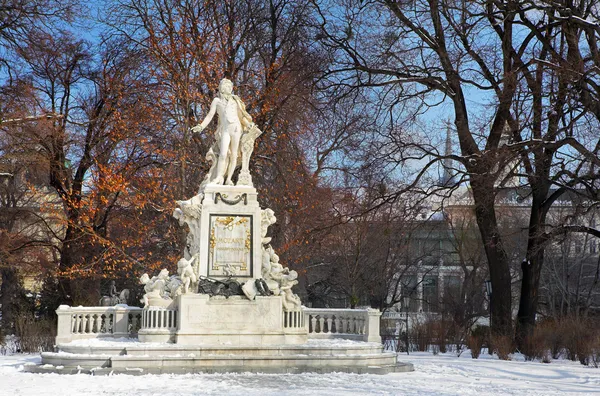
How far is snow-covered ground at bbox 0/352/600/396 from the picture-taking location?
12258 mm

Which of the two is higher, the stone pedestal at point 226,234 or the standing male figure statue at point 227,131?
the standing male figure statue at point 227,131

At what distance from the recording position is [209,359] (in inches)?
595

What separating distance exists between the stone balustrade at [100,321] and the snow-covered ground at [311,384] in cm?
158

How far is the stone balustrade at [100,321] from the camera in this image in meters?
17.6

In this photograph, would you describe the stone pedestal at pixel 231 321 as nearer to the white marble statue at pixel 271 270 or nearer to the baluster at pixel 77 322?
the white marble statue at pixel 271 270

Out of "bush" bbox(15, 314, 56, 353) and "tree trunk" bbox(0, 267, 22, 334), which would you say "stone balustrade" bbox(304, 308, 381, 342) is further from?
"tree trunk" bbox(0, 267, 22, 334)

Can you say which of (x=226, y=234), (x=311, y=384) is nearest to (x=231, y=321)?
(x=226, y=234)

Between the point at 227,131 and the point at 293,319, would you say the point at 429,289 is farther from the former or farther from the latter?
the point at 293,319

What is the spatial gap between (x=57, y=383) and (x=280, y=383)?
3548mm

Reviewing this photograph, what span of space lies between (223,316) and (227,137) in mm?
4199

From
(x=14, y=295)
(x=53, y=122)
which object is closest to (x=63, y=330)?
(x=53, y=122)

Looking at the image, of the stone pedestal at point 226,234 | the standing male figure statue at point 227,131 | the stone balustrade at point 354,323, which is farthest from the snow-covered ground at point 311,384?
the standing male figure statue at point 227,131

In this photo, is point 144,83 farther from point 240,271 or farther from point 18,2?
point 240,271

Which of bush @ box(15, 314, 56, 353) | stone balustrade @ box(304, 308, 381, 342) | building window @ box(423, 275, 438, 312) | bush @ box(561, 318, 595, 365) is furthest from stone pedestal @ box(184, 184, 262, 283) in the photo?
building window @ box(423, 275, 438, 312)
